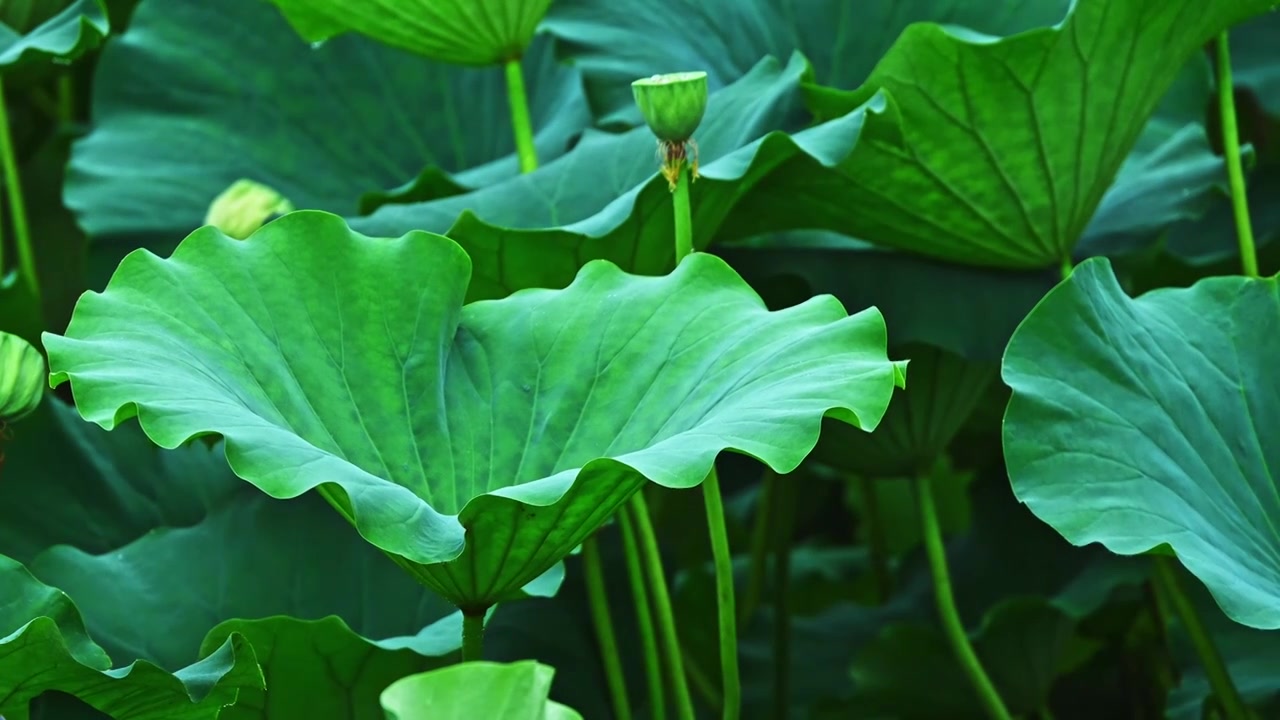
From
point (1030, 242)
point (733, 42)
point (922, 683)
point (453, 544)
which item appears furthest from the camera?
point (922, 683)

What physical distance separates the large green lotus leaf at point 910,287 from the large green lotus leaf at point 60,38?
0.60 meters

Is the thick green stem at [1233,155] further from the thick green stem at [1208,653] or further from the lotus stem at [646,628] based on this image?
the lotus stem at [646,628]

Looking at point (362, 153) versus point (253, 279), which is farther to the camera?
point (362, 153)

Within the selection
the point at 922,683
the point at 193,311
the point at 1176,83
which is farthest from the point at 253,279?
the point at 1176,83

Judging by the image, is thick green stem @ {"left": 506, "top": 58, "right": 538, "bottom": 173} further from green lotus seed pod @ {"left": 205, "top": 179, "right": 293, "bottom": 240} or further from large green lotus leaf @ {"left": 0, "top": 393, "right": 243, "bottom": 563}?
large green lotus leaf @ {"left": 0, "top": 393, "right": 243, "bottom": 563}

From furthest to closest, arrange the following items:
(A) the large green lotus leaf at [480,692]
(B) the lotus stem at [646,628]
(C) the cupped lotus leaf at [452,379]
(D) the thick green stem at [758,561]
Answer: (D) the thick green stem at [758,561], (B) the lotus stem at [646,628], (C) the cupped lotus leaf at [452,379], (A) the large green lotus leaf at [480,692]

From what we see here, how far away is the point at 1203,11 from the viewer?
124cm

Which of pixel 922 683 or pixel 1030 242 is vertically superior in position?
pixel 1030 242

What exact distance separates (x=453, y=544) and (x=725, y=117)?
0.64m

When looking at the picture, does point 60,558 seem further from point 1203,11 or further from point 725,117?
point 1203,11

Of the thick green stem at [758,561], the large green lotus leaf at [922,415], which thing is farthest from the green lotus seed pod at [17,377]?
the thick green stem at [758,561]

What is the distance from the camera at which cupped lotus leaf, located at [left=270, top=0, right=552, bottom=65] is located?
133 centimetres

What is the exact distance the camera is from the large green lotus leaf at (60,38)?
4.61 ft

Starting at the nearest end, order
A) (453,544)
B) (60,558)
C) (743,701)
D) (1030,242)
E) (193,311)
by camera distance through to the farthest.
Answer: (453,544) < (193,311) < (60,558) < (1030,242) < (743,701)
